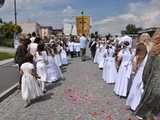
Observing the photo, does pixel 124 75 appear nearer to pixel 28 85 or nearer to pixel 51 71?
pixel 28 85

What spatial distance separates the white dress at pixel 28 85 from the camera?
10.7 metres

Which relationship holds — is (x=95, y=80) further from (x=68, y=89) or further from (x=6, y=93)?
(x=6, y=93)

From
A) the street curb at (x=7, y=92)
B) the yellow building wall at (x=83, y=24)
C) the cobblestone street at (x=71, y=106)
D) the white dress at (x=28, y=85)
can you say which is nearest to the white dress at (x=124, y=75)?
the cobblestone street at (x=71, y=106)

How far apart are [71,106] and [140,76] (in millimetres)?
2024

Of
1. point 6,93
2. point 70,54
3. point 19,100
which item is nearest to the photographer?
point 19,100

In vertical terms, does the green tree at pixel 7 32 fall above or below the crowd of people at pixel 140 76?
below

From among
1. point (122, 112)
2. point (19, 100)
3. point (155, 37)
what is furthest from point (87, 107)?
point (155, 37)

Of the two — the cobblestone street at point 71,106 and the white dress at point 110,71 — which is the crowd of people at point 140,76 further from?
the cobblestone street at point 71,106

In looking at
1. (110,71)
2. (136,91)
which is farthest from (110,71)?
(136,91)

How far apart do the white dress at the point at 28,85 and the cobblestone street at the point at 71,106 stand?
0.27 meters

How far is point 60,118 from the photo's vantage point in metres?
8.99

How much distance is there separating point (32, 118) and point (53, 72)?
6.83 m

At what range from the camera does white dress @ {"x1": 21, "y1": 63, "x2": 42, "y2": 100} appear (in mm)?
10656

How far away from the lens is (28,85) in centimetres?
1069
